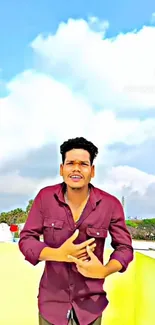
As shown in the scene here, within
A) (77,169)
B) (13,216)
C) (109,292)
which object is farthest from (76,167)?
(13,216)

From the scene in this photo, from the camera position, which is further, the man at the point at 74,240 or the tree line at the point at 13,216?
the tree line at the point at 13,216

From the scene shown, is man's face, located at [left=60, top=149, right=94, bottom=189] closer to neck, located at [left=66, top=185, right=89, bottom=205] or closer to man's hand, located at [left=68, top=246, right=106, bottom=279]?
neck, located at [left=66, top=185, right=89, bottom=205]

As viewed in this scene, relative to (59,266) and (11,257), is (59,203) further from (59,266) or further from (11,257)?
(11,257)

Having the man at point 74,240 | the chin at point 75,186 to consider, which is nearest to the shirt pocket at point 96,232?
the man at point 74,240

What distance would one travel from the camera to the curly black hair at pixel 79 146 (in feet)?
4.27

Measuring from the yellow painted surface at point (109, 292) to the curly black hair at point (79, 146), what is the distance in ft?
4.08

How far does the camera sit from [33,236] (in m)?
1.27

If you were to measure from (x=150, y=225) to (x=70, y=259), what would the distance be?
1.95 metres

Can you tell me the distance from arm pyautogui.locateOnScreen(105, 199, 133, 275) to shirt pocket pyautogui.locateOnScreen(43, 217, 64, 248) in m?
0.13

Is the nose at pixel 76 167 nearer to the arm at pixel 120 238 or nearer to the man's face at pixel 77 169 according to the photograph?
the man's face at pixel 77 169

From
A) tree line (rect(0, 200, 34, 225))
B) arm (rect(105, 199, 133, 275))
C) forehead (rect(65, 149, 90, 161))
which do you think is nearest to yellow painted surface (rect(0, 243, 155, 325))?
tree line (rect(0, 200, 34, 225))

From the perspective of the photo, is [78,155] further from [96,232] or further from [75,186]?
[96,232]

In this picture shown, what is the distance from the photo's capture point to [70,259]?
1.20 meters

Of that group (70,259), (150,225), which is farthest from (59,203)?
(150,225)
